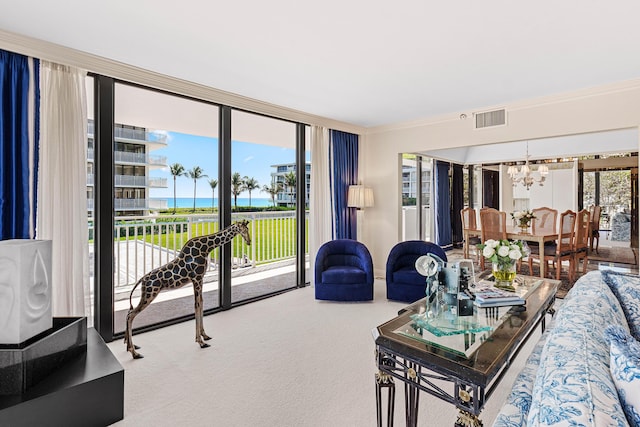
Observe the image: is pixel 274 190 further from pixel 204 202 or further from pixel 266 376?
pixel 266 376

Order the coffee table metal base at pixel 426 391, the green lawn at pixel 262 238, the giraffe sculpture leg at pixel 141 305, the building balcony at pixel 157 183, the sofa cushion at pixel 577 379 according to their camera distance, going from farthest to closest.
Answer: the green lawn at pixel 262 238
the building balcony at pixel 157 183
the giraffe sculpture leg at pixel 141 305
the coffee table metal base at pixel 426 391
the sofa cushion at pixel 577 379

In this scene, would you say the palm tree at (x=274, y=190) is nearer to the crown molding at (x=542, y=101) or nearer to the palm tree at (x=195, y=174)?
the palm tree at (x=195, y=174)

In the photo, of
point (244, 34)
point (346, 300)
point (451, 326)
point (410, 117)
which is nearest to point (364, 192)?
point (410, 117)

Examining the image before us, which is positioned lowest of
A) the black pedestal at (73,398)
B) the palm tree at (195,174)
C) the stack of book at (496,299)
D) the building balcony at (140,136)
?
the black pedestal at (73,398)

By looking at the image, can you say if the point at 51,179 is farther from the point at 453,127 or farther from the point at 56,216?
the point at 453,127

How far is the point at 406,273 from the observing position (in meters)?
4.16

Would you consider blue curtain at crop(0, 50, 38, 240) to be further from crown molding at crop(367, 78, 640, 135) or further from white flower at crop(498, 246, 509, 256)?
crown molding at crop(367, 78, 640, 135)

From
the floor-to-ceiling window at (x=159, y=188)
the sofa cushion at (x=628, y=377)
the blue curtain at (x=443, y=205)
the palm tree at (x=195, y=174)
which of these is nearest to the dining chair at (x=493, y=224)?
the blue curtain at (x=443, y=205)

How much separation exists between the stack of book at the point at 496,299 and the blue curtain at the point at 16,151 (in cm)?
331

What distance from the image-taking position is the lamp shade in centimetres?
528

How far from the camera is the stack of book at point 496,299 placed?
2174mm

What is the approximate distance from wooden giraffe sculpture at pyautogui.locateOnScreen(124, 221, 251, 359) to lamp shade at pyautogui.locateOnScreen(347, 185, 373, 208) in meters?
Result: 2.58

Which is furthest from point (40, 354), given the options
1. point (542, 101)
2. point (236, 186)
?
point (542, 101)

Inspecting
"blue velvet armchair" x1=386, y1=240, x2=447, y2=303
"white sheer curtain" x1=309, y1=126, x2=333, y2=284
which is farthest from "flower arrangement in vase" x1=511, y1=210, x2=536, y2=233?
"white sheer curtain" x1=309, y1=126, x2=333, y2=284
